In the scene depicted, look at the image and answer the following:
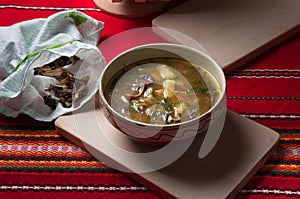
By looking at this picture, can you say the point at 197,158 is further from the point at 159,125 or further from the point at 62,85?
the point at 62,85

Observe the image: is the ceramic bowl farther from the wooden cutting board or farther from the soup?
the wooden cutting board

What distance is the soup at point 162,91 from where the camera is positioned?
0.99 meters

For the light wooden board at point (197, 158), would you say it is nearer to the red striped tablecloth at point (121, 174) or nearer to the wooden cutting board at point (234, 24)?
the red striped tablecloth at point (121, 174)

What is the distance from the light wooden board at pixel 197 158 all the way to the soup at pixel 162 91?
0.07 metres

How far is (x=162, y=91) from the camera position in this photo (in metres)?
1.04

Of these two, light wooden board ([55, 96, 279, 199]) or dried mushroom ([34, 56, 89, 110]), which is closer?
light wooden board ([55, 96, 279, 199])

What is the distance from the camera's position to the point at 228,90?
1201 mm

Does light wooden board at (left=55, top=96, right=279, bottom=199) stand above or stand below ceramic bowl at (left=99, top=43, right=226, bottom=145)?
below

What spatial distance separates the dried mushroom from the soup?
0.13m

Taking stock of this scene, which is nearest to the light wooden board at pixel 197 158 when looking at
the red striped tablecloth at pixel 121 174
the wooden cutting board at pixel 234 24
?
the red striped tablecloth at pixel 121 174

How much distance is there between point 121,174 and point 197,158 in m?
0.15

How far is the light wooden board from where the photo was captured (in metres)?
0.95

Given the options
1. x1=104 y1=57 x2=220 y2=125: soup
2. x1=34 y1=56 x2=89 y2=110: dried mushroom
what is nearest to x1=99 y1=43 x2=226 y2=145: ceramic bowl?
x1=104 y1=57 x2=220 y2=125: soup

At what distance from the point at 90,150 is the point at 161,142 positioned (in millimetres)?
157
